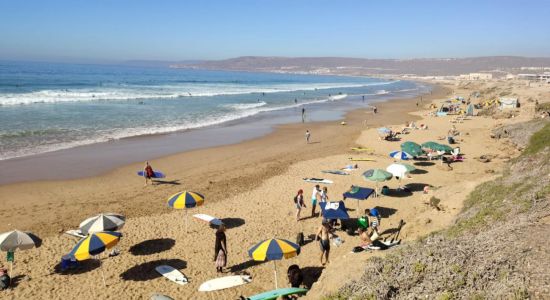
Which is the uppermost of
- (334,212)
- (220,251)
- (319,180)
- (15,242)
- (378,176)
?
(378,176)

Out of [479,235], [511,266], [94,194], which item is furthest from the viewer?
[94,194]

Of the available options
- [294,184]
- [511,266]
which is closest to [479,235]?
[511,266]

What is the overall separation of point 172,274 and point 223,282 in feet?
4.59

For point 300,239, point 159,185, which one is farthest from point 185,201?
point 159,185

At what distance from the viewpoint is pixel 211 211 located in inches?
558

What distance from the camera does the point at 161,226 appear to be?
12.7 meters

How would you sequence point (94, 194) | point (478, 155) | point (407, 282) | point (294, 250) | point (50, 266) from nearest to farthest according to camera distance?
point (407, 282) → point (294, 250) → point (50, 266) → point (94, 194) → point (478, 155)

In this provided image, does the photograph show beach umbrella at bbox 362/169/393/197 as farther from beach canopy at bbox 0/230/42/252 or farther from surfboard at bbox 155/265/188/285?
beach canopy at bbox 0/230/42/252

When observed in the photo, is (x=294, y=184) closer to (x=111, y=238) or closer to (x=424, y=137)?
(x=111, y=238)

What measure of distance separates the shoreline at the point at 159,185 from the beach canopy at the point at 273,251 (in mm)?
6323

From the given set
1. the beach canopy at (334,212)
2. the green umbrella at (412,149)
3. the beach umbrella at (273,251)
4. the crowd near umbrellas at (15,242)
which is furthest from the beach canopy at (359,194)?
the crowd near umbrellas at (15,242)

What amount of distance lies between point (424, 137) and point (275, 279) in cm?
2183

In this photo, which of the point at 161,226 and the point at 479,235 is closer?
the point at 479,235

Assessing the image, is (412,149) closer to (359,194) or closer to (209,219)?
(359,194)
